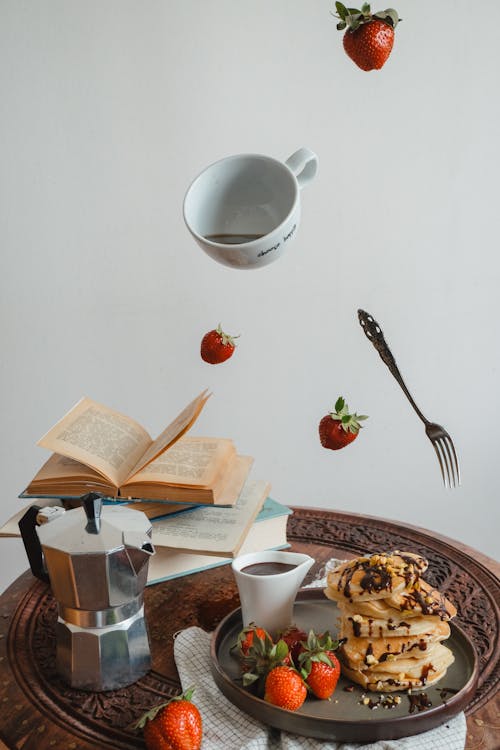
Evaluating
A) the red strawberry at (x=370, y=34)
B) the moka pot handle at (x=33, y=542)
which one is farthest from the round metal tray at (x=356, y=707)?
the red strawberry at (x=370, y=34)

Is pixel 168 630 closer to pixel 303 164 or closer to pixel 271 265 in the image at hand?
pixel 303 164

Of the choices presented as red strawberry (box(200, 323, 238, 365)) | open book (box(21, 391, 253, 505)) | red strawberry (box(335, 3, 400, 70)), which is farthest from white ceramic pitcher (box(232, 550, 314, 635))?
red strawberry (box(335, 3, 400, 70))

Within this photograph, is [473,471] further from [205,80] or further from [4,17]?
[4,17]

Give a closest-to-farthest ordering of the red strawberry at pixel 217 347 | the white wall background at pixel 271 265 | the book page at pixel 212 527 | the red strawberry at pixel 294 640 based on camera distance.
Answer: the red strawberry at pixel 294 640, the book page at pixel 212 527, the red strawberry at pixel 217 347, the white wall background at pixel 271 265

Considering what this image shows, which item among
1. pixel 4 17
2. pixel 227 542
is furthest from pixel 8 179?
pixel 227 542

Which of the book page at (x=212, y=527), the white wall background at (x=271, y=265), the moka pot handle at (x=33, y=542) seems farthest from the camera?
the white wall background at (x=271, y=265)

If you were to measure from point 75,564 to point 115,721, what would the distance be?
19cm

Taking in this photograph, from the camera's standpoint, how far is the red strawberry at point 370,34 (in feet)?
3.79

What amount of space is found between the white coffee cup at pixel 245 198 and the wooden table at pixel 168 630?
1.79ft

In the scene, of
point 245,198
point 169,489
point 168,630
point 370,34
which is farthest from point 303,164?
point 168,630

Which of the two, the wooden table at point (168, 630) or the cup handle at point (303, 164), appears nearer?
the wooden table at point (168, 630)

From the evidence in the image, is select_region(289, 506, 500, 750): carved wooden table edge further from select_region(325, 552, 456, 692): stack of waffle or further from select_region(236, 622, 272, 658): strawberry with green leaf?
select_region(236, 622, 272, 658): strawberry with green leaf

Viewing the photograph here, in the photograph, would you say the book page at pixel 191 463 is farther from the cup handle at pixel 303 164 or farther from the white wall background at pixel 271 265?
the white wall background at pixel 271 265

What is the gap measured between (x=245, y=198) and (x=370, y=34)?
29cm
